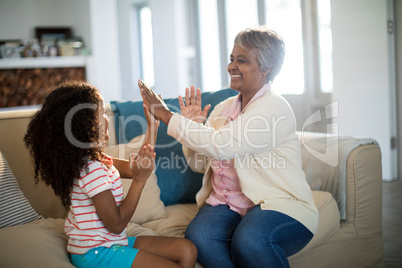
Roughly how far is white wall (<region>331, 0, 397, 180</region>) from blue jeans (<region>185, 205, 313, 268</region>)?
2498 millimetres

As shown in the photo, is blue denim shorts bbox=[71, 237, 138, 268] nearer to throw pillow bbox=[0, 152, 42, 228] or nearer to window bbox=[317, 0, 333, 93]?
throw pillow bbox=[0, 152, 42, 228]

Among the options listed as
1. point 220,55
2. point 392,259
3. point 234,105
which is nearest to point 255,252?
point 234,105

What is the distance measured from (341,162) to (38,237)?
1317 millimetres

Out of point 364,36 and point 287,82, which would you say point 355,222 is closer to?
point 364,36

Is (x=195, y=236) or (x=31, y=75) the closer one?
(x=195, y=236)

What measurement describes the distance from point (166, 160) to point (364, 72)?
8.20 ft

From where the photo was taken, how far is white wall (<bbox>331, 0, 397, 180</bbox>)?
12.0ft

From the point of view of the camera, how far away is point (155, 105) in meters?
1.59

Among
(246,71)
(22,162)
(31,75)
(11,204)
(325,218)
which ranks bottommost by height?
(325,218)

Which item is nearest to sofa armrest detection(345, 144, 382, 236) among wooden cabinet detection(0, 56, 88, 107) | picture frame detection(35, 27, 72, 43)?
wooden cabinet detection(0, 56, 88, 107)

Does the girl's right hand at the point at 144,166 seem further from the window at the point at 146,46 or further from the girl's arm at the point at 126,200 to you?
the window at the point at 146,46

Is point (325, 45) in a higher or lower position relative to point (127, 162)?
higher

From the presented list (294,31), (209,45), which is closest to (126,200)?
(294,31)

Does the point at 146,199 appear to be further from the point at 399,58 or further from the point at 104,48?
the point at 104,48
